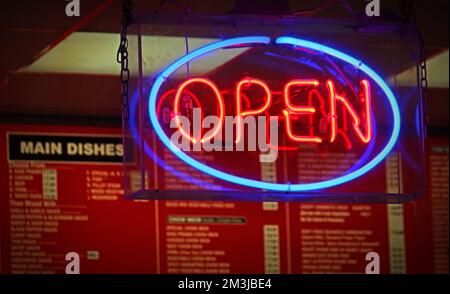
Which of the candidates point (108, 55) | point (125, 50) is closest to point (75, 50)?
point (108, 55)

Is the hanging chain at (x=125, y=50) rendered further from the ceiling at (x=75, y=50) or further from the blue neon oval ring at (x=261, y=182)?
the ceiling at (x=75, y=50)

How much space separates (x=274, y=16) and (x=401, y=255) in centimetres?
220

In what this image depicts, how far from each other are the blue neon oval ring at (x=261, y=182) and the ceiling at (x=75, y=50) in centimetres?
40

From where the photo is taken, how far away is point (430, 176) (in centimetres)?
543

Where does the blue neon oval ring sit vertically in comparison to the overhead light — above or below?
below

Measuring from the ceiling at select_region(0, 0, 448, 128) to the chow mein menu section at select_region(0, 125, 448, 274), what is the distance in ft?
0.57

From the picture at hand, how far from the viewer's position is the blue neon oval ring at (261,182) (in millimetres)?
3615

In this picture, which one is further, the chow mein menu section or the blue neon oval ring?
the chow mein menu section

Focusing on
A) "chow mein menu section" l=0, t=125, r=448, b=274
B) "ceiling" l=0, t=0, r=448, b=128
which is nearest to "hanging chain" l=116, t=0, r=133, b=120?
"ceiling" l=0, t=0, r=448, b=128

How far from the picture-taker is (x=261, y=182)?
3.62m

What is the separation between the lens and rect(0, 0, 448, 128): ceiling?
14.6 ft

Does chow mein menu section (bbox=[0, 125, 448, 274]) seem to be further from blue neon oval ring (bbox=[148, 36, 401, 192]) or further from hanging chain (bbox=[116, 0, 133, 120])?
hanging chain (bbox=[116, 0, 133, 120])

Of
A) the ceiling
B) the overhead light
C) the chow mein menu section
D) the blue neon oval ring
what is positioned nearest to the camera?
the blue neon oval ring

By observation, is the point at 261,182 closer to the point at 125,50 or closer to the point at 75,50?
the point at 125,50
